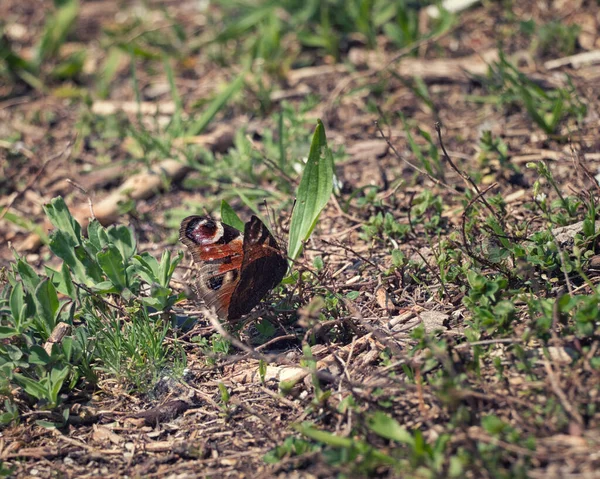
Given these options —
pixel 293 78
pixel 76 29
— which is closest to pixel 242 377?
pixel 293 78

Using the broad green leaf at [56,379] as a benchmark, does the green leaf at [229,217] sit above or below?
above

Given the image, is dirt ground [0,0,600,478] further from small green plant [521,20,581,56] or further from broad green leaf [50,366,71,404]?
broad green leaf [50,366,71,404]

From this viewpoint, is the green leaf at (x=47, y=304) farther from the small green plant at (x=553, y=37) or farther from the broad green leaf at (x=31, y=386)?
the small green plant at (x=553, y=37)

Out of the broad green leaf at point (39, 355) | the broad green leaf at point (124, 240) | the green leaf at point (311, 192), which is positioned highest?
the green leaf at point (311, 192)

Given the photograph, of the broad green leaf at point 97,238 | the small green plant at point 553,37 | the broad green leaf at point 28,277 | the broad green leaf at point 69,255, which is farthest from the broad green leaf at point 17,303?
the small green plant at point 553,37

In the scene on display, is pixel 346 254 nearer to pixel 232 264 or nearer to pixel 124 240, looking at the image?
pixel 232 264

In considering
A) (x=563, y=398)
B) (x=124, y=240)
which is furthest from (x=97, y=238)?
(x=563, y=398)

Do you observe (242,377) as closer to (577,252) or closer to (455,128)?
(577,252)
